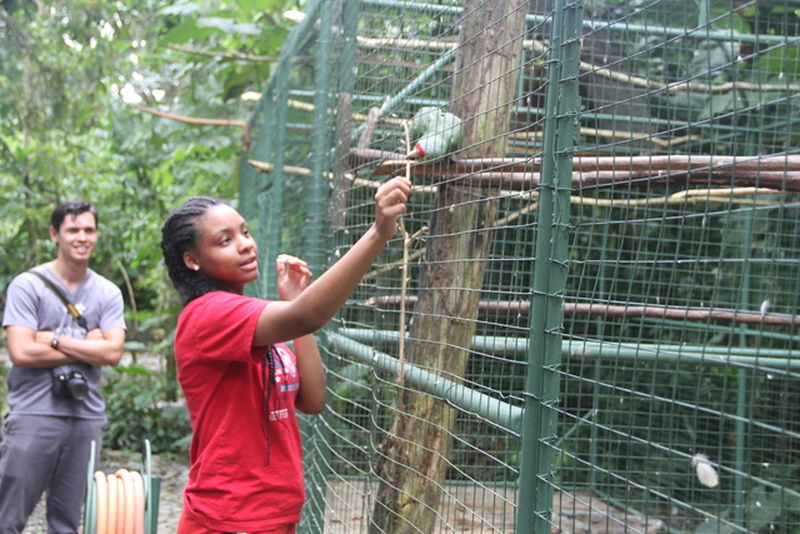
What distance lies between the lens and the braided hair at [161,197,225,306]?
7.50 feet

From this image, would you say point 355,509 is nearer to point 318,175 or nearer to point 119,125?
point 318,175

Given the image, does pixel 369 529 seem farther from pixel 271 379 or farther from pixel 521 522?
pixel 521 522

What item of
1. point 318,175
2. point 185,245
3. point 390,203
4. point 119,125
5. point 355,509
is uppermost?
→ point 119,125

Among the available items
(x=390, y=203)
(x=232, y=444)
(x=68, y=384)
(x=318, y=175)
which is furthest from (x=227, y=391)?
(x=68, y=384)

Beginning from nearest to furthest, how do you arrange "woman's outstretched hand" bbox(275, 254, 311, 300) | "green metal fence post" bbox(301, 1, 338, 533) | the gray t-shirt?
"woman's outstretched hand" bbox(275, 254, 311, 300)
"green metal fence post" bbox(301, 1, 338, 533)
the gray t-shirt

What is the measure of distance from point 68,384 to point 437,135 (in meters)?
2.62

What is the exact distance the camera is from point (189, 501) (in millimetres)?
2281

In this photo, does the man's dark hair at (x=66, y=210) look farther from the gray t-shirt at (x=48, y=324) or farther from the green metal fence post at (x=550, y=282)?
the green metal fence post at (x=550, y=282)

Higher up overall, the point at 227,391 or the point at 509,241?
the point at 509,241

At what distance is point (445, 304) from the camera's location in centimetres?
221

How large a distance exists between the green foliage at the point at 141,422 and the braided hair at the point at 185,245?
523 centimetres

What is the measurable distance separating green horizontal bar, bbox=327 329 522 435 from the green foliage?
5.13 m

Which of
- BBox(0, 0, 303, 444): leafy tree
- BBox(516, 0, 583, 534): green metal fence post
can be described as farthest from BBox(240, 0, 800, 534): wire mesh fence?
BBox(0, 0, 303, 444): leafy tree

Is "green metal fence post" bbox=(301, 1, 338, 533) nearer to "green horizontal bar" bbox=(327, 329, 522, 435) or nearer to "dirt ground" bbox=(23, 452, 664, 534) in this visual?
"dirt ground" bbox=(23, 452, 664, 534)
